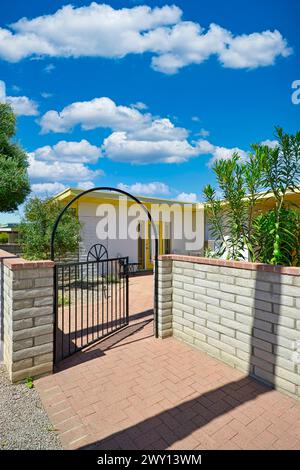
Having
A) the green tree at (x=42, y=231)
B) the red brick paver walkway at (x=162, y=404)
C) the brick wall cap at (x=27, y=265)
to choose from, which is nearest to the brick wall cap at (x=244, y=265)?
the red brick paver walkway at (x=162, y=404)

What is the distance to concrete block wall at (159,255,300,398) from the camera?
9.09 ft

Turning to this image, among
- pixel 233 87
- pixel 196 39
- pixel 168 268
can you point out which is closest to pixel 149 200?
pixel 233 87

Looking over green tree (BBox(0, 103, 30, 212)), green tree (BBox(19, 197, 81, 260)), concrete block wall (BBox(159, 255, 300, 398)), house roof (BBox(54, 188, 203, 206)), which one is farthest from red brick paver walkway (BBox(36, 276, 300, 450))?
house roof (BBox(54, 188, 203, 206))

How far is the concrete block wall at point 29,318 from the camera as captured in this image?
3006mm

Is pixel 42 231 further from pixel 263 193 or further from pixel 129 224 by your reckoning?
pixel 263 193

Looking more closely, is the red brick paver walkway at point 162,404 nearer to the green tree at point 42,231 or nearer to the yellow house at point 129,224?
the green tree at point 42,231

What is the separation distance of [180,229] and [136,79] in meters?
7.07

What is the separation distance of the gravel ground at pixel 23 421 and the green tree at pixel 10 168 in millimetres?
6719

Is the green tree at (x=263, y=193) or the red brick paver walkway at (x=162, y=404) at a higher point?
the green tree at (x=263, y=193)

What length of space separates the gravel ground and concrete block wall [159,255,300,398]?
2.18m

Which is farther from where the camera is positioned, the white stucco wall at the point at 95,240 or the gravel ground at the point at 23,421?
the white stucco wall at the point at 95,240

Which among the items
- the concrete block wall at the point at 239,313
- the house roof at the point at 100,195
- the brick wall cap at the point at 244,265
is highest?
the house roof at the point at 100,195

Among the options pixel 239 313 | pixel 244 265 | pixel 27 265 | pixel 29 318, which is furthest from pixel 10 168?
pixel 239 313

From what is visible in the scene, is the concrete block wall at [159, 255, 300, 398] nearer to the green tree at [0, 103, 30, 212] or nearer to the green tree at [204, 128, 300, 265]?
the green tree at [204, 128, 300, 265]
